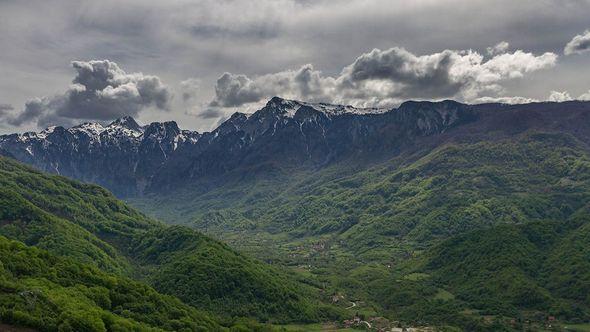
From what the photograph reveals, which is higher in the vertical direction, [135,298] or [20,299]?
[20,299]

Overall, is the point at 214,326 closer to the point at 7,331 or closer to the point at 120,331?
the point at 120,331

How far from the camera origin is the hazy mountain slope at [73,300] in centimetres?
10905

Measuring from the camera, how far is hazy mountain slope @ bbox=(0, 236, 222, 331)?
109 m

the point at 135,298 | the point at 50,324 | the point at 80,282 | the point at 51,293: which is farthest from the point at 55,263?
the point at 50,324

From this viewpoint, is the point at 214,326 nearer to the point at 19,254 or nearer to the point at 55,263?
the point at 55,263

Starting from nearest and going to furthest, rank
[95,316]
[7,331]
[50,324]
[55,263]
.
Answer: [7,331] → [50,324] → [95,316] → [55,263]

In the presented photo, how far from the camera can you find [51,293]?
130250 millimetres

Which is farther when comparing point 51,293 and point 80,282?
point 80,282

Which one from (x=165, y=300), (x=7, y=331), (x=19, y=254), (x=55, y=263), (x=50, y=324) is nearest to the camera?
(x=7, y=331)

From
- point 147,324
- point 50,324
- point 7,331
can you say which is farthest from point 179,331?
point 7,331

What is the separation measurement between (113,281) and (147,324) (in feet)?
83.7

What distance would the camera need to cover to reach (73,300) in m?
132

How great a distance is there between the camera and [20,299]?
110375mm

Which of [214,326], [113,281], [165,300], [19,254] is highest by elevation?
[19,254]
